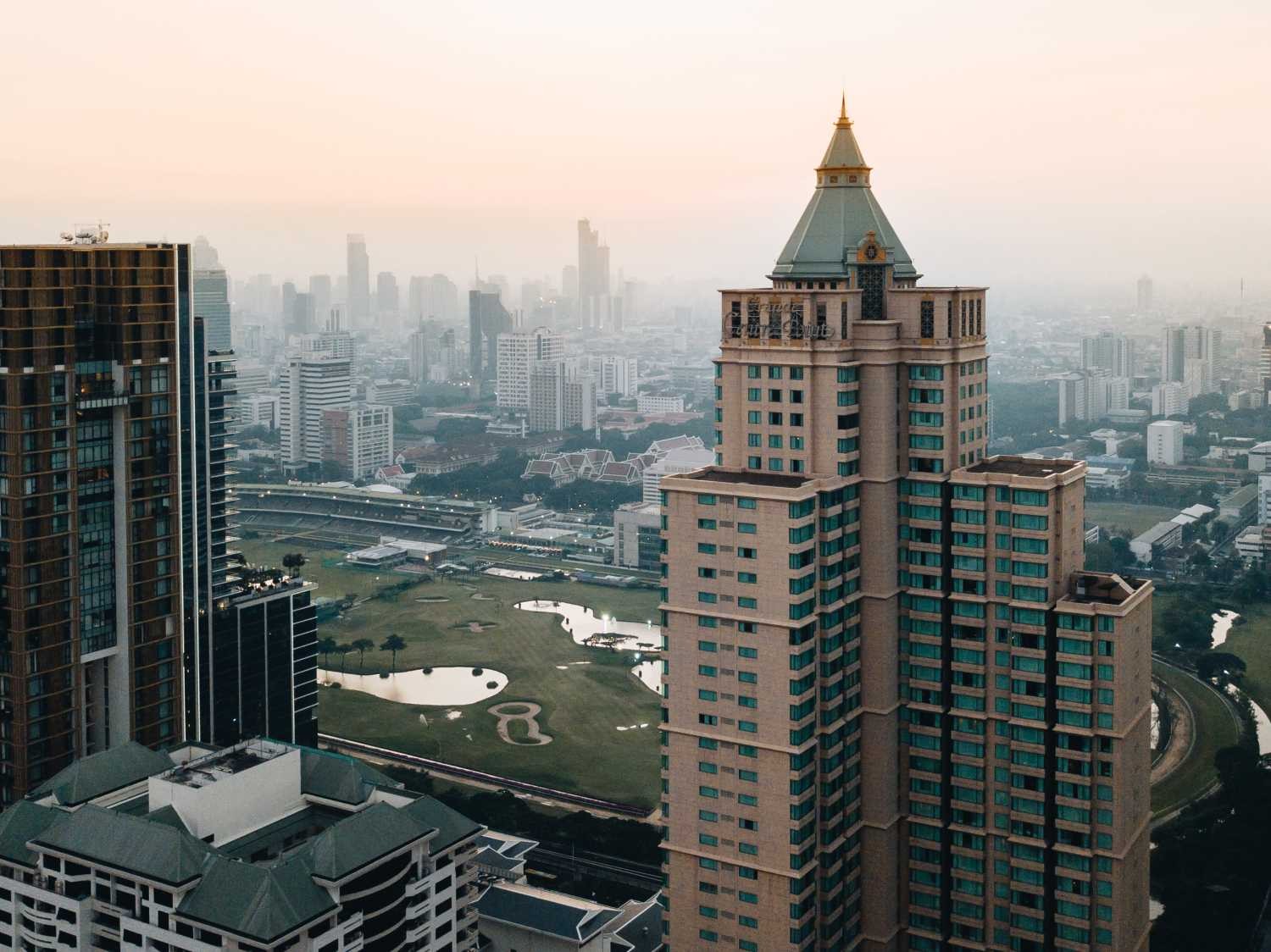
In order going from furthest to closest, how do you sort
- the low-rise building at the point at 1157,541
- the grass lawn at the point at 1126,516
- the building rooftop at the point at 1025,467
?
the grass lawn at the point at 1126,516, the low-rise building at the point at 1157,541, the building rooftop at the point at 1025,467

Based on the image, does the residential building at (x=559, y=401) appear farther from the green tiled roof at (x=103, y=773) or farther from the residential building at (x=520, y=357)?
the green tiled roof at (x=103, y=773)

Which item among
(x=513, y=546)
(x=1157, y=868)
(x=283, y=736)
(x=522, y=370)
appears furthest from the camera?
(x=522, y=370)

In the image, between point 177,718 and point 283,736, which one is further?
point 283,736

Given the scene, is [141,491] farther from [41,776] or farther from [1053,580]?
[1053,580]

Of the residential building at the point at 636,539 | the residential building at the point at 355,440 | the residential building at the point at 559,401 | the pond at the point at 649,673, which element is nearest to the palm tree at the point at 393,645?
the pond at the point at 649,673

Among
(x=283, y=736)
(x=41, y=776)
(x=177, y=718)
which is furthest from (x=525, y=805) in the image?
(x=41, y=776)

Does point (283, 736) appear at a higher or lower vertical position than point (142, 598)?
lower

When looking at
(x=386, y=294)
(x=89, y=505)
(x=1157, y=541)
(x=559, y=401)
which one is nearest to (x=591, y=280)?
(x=386, y=294)

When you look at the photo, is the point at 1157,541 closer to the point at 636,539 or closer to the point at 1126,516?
the point at 1126,516
